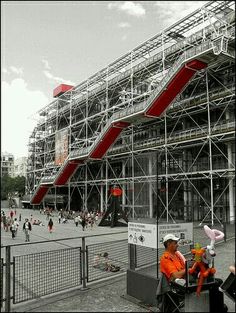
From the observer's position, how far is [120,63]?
33.1 m

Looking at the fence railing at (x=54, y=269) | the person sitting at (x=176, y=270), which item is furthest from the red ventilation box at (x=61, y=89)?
the person sitting at (x=176, y=270)

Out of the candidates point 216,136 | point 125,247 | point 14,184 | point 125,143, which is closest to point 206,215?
point 216,136

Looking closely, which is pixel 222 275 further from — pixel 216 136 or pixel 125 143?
pixel 125 143

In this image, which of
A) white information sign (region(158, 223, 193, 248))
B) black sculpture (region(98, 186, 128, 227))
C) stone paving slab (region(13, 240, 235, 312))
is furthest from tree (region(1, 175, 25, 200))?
white information sign (region(158, 223, 193, 248))

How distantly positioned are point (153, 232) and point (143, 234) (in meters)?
0.29

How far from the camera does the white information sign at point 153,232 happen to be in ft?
18.8

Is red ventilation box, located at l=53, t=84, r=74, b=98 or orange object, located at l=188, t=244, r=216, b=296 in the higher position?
red ventilation box, located at l=53, t=84, r=74, b=98

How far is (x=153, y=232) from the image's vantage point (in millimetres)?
5719

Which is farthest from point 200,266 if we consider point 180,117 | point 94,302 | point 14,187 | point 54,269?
point 14,187

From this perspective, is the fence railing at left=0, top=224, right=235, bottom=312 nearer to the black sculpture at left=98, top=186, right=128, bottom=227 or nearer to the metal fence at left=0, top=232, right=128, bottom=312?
the metal fence at left=0, top=232, right=128, bottom=312

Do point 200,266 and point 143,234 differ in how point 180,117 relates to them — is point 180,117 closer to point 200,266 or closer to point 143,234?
point 143,234

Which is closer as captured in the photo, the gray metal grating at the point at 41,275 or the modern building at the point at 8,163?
the gray metal grating at the point at 41,275

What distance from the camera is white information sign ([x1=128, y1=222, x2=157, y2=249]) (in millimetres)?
5706

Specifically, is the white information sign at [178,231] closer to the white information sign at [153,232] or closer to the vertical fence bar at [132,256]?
the white information sign at [153,232]
